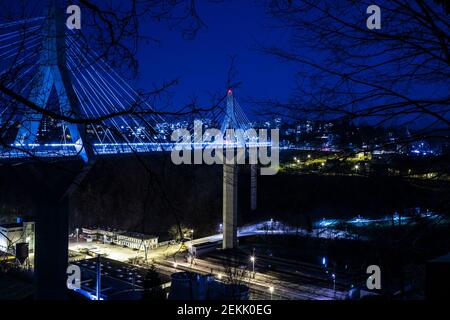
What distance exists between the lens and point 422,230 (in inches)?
76.9

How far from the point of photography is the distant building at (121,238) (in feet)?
61.7

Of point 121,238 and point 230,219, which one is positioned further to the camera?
point 121,238

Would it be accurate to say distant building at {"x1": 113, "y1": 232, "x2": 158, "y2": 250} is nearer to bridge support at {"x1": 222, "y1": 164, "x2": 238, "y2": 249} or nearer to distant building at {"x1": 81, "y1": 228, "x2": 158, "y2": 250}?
distant building at {"x1": 81, "y1": 228, "x2": 158, "y2": 250}

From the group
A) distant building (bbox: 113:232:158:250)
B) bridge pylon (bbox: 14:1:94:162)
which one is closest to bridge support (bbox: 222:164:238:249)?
distant building (bbox: 113:232:158:250)

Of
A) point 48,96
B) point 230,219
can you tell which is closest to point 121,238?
point 230,219

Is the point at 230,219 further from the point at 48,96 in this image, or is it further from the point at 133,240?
the point at 48,96

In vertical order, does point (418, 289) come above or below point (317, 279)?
above

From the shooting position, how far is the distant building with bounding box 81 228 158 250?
18797 mm

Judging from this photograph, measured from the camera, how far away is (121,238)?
1983 centimetres

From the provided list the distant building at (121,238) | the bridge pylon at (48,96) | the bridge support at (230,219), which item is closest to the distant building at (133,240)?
the distant building at (121,238)
